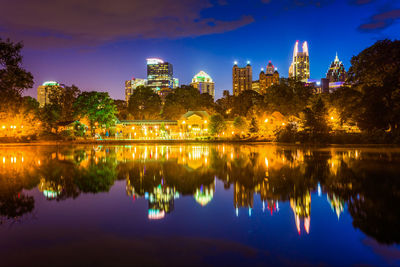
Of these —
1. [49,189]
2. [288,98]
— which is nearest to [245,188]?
[49,189]

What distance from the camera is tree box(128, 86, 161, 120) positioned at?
89688 millimetres

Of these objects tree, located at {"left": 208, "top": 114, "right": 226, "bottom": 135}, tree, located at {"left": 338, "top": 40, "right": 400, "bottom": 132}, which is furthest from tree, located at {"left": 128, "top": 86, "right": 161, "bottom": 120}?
tree, located at {"left": 338, "top": 40, "right": 400, "bottom": 132}

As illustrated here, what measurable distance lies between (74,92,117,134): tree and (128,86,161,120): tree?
30742 millimetres

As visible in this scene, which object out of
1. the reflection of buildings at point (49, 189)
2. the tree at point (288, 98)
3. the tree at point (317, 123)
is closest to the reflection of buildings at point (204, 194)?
the reflection of buildings at point (49, 189)

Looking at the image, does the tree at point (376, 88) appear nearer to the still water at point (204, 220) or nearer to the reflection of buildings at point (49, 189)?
the still water at point (204, 220)

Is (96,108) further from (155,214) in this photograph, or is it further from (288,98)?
(155,214)

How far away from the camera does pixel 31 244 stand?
6027mm

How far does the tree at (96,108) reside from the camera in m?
56.7

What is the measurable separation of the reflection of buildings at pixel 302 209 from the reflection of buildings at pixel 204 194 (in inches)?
102

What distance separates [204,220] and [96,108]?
53710mm

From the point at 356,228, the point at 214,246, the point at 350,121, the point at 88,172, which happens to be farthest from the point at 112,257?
the point at 350,121

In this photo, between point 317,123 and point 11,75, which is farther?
point 317,123

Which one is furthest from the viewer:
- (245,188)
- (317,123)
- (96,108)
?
(96,108)

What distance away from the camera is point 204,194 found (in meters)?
10.3
